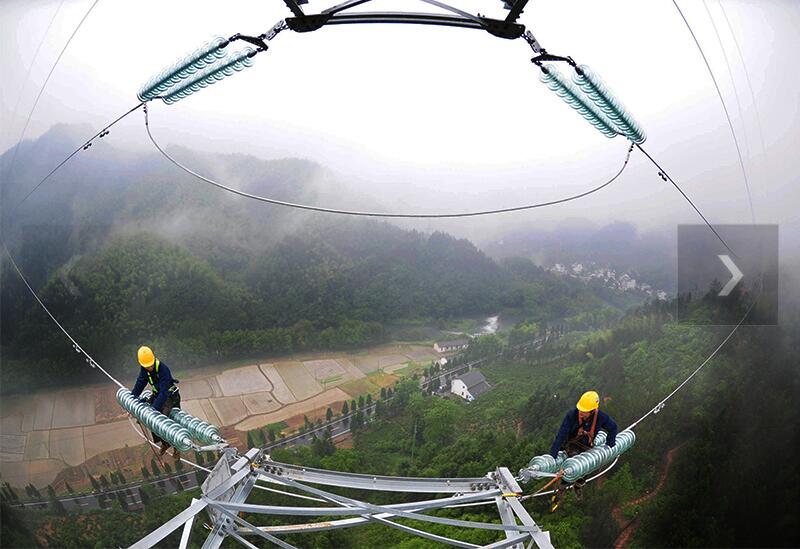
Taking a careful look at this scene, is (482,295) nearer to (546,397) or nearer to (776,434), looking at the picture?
(546,397)

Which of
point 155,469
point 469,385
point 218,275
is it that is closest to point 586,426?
point 469,385

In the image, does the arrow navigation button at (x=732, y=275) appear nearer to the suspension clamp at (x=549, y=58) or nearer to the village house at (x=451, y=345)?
the village house at (x=451, y=345)

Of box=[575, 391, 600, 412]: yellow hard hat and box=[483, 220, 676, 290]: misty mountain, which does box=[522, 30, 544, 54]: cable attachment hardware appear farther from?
box=[483, 220, 676, 290]: misty mountain

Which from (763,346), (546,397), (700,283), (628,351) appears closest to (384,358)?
(546,397)

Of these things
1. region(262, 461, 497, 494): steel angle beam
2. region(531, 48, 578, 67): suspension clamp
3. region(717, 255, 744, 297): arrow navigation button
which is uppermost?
region(531, 48, 578, 67): suspension clamp

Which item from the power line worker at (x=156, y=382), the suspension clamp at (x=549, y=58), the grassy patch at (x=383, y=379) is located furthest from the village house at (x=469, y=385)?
the suspension clamp at (x=549, y=58)

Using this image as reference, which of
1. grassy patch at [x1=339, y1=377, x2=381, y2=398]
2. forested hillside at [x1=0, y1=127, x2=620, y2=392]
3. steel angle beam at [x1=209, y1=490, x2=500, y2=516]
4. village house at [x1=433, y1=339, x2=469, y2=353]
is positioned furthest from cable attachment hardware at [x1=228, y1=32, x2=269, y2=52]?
grassy patch at [x1=339, y1=377, x2=381, y2=398]
